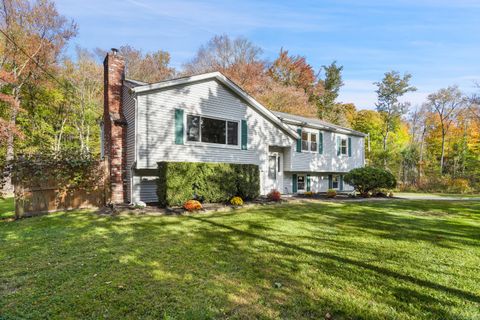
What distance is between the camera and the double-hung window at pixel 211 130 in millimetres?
11368

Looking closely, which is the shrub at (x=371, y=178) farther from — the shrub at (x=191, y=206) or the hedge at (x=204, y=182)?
the shrub at (x=191, y=206)

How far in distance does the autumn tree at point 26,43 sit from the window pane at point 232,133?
13752 mm

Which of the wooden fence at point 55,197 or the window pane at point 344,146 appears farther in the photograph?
the window pane at point 344,146

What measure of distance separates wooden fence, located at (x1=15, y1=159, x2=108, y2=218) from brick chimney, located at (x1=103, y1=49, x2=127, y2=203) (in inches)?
17.5

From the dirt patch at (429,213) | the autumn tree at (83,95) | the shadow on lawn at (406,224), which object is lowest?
the dirt patch at (429,213)

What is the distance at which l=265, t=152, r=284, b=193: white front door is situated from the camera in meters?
14.8

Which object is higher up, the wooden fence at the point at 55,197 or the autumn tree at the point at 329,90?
the autumn tree at the point at 329,90

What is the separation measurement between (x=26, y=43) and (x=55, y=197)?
51.1ft

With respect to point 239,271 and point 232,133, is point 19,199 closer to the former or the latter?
point 239,271

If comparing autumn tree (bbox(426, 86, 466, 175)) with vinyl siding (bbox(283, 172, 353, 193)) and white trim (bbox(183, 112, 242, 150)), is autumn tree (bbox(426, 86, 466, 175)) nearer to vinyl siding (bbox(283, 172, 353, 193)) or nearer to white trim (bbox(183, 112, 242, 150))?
vinyl siding (bbox(283, 172, 353, 193))

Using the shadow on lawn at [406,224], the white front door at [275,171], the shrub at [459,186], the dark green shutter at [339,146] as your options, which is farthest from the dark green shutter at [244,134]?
the shrub at [459,186]

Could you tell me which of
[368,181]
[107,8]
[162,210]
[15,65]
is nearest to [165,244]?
[162,210]

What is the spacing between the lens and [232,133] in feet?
41.5

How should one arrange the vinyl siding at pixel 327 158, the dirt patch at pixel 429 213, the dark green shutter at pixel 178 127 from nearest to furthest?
the dirt patch at pixel 429 213 → the dark green shutter at pixel 178 127 → the vinyl siding at pixel 327 158
